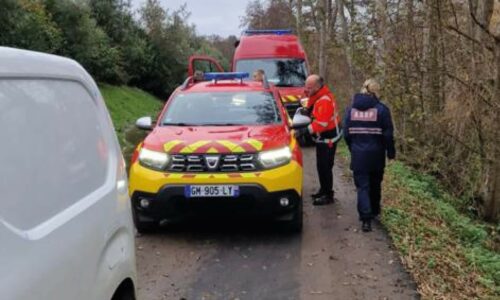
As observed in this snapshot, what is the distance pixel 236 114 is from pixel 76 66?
16.2 ft

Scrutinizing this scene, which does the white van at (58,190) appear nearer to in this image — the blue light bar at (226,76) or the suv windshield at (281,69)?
the blue light bar at (226,76)

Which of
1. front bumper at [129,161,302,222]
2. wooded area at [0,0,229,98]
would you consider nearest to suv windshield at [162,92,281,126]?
front bumper at [129,161,302,222]

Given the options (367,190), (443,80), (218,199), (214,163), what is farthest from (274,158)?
(443,80)

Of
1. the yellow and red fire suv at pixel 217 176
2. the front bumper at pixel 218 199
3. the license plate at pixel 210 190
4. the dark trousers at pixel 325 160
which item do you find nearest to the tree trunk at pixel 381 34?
the dark trousers at pixel 325 160

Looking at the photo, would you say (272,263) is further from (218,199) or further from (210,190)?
(210,190)

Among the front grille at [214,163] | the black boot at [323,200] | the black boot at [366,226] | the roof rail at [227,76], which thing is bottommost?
the black boot at [323,200]

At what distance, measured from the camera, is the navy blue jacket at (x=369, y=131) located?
7.59 m

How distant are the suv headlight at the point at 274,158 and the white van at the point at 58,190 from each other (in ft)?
12.0

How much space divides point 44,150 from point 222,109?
18.8ft

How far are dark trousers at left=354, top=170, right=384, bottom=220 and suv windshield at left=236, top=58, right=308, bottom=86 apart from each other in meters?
8.69

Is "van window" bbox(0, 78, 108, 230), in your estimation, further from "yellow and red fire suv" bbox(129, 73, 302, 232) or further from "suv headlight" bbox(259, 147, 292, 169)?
"suv headlight" bbox(259, 147, 292, 169)

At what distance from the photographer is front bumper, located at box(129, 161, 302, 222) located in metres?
6.87

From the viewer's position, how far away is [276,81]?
16484 millimetres

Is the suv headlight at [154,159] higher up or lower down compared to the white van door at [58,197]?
lower down
